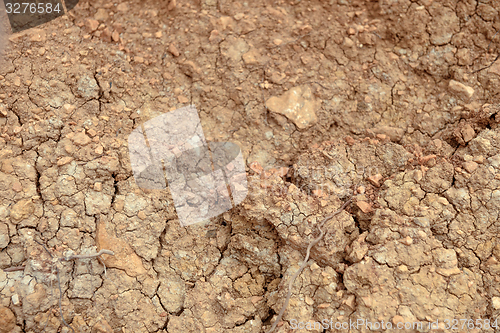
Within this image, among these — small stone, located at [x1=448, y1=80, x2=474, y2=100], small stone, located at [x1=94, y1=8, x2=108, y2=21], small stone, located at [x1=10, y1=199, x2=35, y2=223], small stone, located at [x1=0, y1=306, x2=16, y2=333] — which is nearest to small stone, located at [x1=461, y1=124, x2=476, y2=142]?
small stone, located at [x1=448, y1=80, x2=474, y2=100]

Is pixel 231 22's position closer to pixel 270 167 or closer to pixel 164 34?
pixel 164 34

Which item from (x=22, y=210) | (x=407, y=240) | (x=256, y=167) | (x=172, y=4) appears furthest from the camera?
(x=172, y=4)

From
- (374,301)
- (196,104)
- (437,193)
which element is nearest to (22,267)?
(196,104)

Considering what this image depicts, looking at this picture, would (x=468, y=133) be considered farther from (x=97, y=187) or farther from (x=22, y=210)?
(x=22, y=210)

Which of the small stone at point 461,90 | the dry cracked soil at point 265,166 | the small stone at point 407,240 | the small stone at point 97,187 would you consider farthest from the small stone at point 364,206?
the small stone at point 97,187

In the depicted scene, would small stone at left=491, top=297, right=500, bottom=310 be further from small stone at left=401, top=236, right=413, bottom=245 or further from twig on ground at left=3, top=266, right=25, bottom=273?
twig on ground at left=3, top=266, right=25, bottom=273

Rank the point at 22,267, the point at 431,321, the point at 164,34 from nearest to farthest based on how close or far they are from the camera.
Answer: the point at 431,321 < the point at 22,267 < the point at 164,34

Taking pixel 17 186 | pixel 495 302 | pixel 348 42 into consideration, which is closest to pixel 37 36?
pixel 17 186
